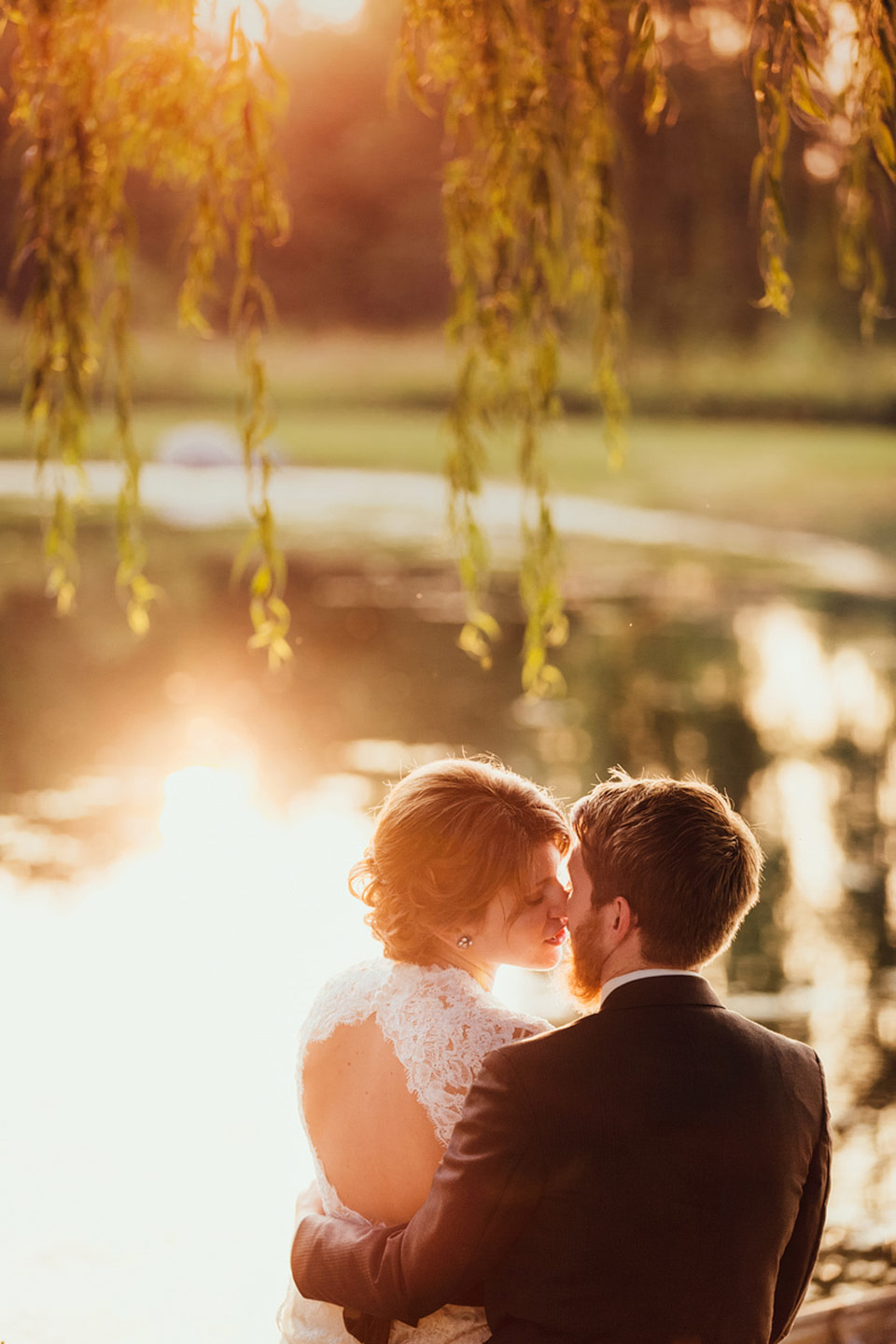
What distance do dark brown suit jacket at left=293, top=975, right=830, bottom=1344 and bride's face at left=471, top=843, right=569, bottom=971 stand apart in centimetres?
17

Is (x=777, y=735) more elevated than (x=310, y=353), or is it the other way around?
(x=310, y=353)

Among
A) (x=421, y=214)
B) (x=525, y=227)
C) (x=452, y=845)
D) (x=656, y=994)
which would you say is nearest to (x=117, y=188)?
(x=525, y=227)

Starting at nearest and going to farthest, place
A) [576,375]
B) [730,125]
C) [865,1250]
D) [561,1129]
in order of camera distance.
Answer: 1. [561,1129]
2. [865,1250]
3. [730,125]
4. [576,375]

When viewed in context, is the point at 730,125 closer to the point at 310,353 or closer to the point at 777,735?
the point at 777,735

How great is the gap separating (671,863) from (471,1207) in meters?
0.42

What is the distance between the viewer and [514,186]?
10.2 feet

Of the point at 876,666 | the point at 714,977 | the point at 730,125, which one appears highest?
the point at 730,125

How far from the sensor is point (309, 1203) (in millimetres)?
1945

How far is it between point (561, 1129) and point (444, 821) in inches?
15.0

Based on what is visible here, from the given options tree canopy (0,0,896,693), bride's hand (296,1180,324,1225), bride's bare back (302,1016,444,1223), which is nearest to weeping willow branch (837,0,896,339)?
tree canopy (0,0,896,693)

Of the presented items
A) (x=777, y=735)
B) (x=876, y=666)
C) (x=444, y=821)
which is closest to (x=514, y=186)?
(x=444, y=821)

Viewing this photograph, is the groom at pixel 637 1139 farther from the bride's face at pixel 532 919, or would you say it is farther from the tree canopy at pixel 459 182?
the tree canopy at pixel 459 182

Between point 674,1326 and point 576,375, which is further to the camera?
point 576,375

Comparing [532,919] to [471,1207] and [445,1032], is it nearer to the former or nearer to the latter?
[445,1032]
